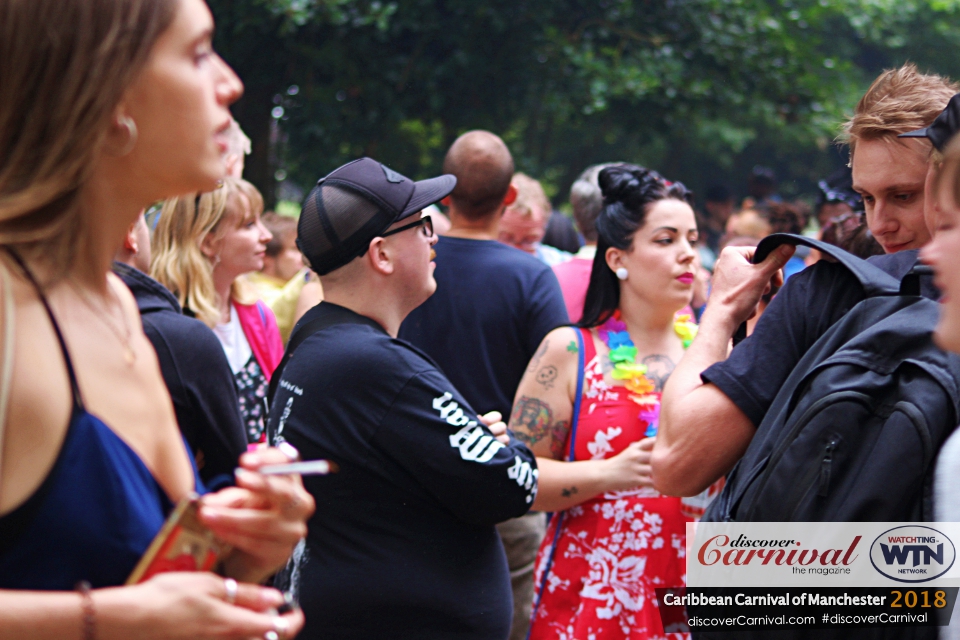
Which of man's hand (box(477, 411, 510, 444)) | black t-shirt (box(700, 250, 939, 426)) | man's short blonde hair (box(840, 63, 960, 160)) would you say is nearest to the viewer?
black t-shirt (box(700, 250, 939, 426))

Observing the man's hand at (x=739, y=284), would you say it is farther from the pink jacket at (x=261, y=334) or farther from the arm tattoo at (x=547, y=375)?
the pink jacket at (x=261, y=334)

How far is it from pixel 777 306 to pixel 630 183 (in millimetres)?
1661

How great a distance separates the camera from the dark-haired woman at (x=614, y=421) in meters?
2.99

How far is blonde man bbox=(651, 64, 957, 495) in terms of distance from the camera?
1.88 meters

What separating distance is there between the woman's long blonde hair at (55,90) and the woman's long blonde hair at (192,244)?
8.25 feet

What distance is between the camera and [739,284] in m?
2.09

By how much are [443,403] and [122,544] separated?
45.9 inches

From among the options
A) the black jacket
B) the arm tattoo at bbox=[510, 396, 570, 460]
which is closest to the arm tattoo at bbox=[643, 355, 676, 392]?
the arm tattoo at bbox=[510, 396, 570, 460]

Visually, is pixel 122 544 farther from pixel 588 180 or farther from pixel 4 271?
pixel 588 180

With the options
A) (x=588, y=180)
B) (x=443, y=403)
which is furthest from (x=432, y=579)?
(x=588, y=180)

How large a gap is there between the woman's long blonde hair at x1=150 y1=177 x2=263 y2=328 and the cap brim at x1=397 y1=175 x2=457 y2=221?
1366 mm

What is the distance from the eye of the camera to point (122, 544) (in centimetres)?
115

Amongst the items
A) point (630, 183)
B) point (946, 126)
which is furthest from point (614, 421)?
point (946, 126)

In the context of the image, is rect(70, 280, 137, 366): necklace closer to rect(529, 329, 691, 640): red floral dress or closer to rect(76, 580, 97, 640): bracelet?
rect(76, 580, 97, 640): bracelet
